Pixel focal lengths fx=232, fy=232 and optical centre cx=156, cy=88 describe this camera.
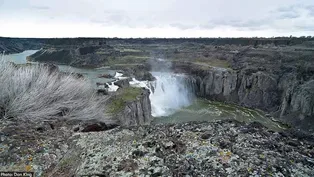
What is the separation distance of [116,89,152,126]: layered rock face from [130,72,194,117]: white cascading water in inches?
260

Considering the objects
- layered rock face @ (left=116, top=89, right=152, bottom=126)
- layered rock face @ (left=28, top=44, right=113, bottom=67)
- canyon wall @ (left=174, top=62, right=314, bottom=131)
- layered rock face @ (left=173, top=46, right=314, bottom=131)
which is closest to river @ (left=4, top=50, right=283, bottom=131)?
canyon wall @ (left=174, top=62, right=314, bottom=131)

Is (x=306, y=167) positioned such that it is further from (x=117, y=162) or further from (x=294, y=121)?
(x=294, y=121)

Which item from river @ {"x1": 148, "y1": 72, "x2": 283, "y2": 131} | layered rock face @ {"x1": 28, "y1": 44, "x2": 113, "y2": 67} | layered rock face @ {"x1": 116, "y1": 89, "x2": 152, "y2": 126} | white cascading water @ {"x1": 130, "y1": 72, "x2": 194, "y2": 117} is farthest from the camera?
layered rock face @ {"x1": 28, "y1": 44, "x2": 113, "y2": 67}

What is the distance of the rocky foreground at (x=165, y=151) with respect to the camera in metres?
7.51

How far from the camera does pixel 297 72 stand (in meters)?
45.9

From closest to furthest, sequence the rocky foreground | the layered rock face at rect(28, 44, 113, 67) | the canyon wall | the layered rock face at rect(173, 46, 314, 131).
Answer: the rocky foreground → the canyon wall → the layered rock face at rect(173, 46, 314, 131) → the layered rock face at rect(28, 44, 113, 67)

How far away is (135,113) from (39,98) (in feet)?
52.7

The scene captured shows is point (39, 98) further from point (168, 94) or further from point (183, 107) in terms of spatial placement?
point (168, 94)

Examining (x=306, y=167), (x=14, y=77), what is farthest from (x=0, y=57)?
(x=306, y=167)

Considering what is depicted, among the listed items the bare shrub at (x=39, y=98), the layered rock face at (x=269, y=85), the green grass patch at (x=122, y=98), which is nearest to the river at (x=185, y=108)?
the layered rock face at (x=269, y=85)

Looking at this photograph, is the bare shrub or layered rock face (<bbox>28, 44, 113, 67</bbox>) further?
layered rock face (<bbox>28, 44, 113, 67</bbox>)

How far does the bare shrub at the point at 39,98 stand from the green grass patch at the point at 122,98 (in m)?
7.37

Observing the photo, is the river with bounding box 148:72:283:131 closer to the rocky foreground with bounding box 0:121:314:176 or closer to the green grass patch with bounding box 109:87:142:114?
the green grass patch with bounding box 109:87:142:114

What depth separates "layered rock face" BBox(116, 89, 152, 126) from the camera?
80.1ft
